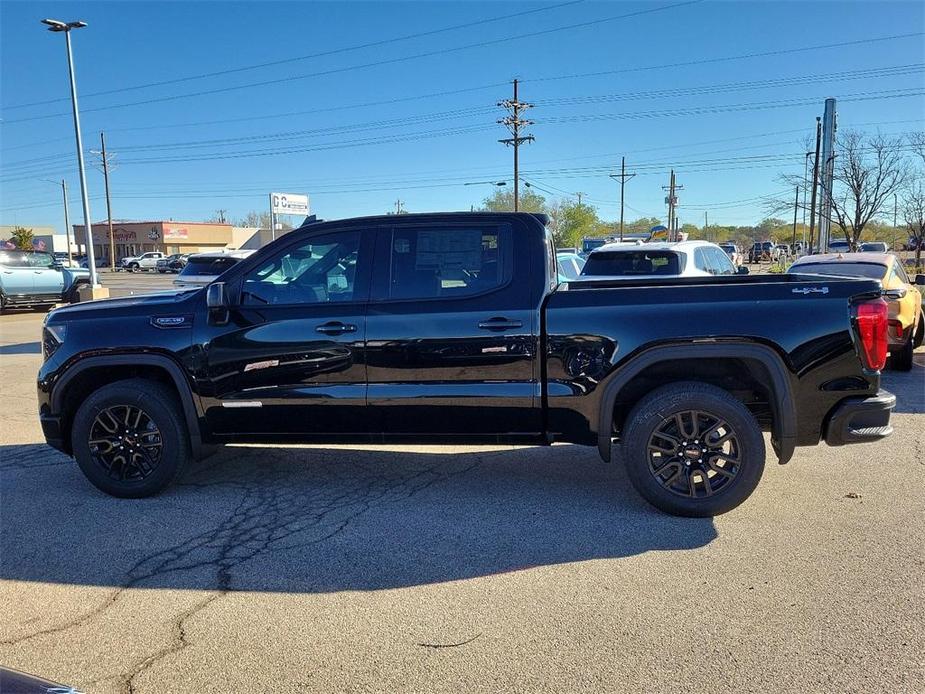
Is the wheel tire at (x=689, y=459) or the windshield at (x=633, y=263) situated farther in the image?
the windshield at (x=633, y=263)

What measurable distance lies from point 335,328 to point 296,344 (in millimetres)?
292

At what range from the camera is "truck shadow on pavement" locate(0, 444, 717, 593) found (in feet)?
12.4

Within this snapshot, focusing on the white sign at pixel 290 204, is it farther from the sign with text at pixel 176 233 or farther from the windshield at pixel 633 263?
the sign with text at pixel 176 233

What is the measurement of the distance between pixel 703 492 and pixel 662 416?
55 centimetres

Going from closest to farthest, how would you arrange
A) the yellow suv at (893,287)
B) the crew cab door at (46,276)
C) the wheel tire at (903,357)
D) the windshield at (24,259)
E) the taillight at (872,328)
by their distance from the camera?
1. the taillight at (872,328)
2. the yellow suv at (893,287)
3. the wheel tire at (903,357)
4. the windshield at (24,259)
5. the crew cab door at (46,276)

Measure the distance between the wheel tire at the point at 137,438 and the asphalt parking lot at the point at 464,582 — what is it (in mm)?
143

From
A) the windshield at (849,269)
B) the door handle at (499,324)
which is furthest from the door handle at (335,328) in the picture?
the windshield at (849,269)

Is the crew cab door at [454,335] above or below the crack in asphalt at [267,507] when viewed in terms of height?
above

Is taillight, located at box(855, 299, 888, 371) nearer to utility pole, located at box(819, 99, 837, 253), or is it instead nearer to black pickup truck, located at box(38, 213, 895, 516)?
black pickup truck, located at box(38, 213, 895, 516)

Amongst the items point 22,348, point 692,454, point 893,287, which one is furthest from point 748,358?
point 22,348

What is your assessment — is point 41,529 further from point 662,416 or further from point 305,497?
point 662,416

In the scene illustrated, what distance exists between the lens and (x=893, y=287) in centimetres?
852

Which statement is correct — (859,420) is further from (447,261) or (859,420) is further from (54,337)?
(54,337)

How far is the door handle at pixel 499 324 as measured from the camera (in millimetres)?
4371
